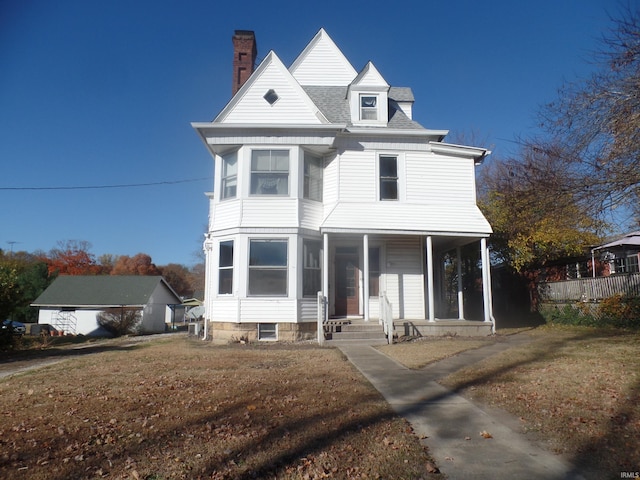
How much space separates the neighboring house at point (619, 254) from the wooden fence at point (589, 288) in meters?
2.96

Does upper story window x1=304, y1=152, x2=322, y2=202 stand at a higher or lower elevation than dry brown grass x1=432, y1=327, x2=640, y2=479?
higher

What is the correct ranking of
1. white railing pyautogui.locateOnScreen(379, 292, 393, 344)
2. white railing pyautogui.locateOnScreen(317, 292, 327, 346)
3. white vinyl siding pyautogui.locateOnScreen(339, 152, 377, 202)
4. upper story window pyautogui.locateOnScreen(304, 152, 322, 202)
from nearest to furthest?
1. white railing pyautogui.locateOnScreen(379, 292, 393, 344)
2. white railing pyautogui.locateOnScreen(317, 292, 327, 346)
3. upper story window pyautogui.locateOnScreen(304, 152, 322, 202)
4. white vinyl siding pyautogui.locateOnScreen(339, 152, 377, 202)

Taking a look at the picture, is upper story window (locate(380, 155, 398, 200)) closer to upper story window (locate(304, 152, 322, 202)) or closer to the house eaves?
the house eaves

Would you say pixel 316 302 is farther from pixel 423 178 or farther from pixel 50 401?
pixel 50 401

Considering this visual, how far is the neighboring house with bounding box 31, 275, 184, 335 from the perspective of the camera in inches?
1316

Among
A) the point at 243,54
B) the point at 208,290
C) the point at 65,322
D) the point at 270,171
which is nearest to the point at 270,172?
the point at 270,171

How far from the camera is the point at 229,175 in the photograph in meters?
14.4

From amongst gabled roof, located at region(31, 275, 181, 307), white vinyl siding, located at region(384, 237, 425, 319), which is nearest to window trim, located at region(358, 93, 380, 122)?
white vinyl siding, located at region(384, 237, 425, 319)

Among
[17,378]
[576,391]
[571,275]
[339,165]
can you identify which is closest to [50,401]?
[17,378]

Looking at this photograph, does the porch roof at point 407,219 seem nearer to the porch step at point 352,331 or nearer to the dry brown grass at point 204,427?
the porch step at point 352,331

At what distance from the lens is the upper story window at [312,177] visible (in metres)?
14.5

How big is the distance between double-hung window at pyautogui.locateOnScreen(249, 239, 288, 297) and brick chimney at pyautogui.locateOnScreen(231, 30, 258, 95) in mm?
7336

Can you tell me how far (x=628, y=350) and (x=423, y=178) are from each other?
7.74 m

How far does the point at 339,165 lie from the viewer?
48.4 ft
